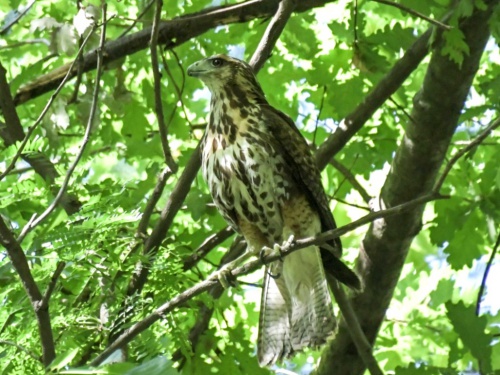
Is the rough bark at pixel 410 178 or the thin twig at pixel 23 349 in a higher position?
the rough bark at pixel 410 178

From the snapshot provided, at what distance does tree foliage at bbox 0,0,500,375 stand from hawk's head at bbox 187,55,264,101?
17cm

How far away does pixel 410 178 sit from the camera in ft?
14.9

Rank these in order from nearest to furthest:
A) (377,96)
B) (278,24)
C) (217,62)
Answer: (278,24)
(217,62)
(377,96)

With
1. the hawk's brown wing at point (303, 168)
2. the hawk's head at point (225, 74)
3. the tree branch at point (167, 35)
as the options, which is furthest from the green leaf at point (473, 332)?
the tree branch at point (167, 35)

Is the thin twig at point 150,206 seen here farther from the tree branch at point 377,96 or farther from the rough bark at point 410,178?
the rough bark at point 410,178

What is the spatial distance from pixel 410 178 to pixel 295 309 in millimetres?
890

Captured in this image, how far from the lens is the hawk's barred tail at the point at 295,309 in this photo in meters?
4.40

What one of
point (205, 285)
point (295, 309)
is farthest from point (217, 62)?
point (205, 285)

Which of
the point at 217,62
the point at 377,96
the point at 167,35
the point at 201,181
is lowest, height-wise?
the point at 377,96

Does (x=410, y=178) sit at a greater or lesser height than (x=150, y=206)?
greater

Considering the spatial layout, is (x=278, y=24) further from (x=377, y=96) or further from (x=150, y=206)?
(x=150, y=206)

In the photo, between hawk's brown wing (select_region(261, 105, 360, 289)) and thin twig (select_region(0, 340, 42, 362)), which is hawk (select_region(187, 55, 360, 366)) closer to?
hawk's brown wing (select_region(261, 105, 360, 289))

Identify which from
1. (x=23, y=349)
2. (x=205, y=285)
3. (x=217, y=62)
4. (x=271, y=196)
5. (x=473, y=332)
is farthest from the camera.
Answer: (x=217, y=62)

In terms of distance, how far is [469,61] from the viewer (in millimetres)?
4344
